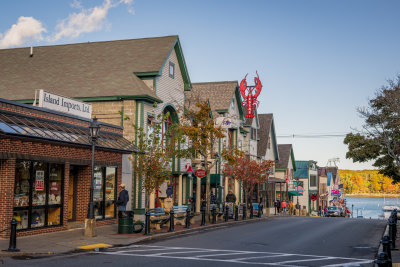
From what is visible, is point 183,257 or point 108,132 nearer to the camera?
point 183,257

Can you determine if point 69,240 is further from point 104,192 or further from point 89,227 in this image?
point 104,192

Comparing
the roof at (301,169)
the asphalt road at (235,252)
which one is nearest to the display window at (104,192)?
the asphalt road at (235,252)

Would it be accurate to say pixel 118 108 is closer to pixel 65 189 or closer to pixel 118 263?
pixel 65 189

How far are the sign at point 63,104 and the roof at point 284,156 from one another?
4673 cm

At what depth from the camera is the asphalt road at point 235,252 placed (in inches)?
495

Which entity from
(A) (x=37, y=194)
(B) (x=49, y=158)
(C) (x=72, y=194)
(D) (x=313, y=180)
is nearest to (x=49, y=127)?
(B) (x=49, y=158)

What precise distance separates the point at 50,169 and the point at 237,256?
31.3 ft

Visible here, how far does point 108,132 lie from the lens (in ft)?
80.9

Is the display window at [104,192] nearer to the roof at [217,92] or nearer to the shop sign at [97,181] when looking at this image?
the shop sign at [97,181]

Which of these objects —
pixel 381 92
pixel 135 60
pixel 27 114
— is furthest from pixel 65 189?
pixel 381 92

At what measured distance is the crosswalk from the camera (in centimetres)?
1280

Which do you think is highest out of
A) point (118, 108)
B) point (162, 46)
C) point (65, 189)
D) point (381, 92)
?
point (162, 46)

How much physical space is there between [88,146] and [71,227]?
366 centimetres

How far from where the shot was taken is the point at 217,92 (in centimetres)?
4406
